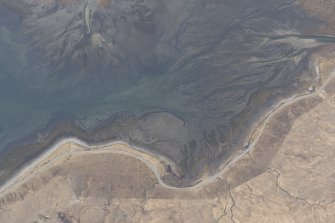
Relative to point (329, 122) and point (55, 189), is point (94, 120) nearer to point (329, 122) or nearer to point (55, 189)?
point (55, 189)

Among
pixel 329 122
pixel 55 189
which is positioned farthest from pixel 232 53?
pixel 55 189

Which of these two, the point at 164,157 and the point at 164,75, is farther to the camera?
the point at 164,75

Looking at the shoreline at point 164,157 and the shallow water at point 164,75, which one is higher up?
the shallow water at point 164,75

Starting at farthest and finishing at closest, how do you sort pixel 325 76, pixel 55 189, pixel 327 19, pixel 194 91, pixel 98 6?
pixel 98 6, pixel 327 19, pixel 194 91, pixel 325 76, pixel 55 189

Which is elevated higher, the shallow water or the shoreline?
the shallow water

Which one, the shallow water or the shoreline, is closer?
the shoreline

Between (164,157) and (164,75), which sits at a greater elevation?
(164,75)

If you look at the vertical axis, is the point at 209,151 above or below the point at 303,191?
above

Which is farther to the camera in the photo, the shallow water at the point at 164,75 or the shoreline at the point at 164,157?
the shallow water at the point at 164,75
